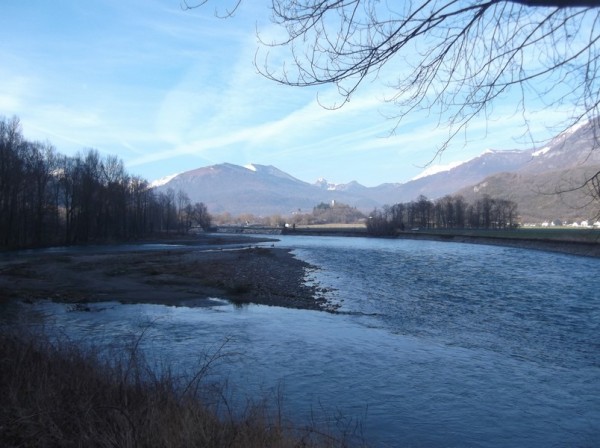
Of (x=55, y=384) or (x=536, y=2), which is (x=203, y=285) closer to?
(x=55, y=384)

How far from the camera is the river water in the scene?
968 centimetres

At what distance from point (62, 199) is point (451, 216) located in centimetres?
12550

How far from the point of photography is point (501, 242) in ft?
306

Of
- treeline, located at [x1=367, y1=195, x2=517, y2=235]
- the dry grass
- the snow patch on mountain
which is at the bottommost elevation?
the dry grass

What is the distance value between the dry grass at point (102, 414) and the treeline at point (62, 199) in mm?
69713

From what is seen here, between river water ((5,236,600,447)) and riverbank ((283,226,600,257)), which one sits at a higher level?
riverbank ((283,226,600,257))

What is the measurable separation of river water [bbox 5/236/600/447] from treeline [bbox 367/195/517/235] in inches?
5347

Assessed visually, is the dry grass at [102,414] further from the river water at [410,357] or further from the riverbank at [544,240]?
the riverbank at [544,240]

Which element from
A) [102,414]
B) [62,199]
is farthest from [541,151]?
[62,199]

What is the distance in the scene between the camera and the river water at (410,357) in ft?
31.8

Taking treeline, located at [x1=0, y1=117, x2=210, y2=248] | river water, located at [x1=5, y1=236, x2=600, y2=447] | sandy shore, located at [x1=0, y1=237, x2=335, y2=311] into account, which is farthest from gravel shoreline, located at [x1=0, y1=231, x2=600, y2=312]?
treeline, located at [x1=0, y1=117, x2=210, y2=248]

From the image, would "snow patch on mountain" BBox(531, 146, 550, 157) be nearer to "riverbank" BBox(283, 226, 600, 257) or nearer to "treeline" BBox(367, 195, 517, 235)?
"riverbank" BBox(283, 226, 600, 257)

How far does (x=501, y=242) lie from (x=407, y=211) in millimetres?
99210

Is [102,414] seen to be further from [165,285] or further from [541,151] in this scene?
[165,285]
